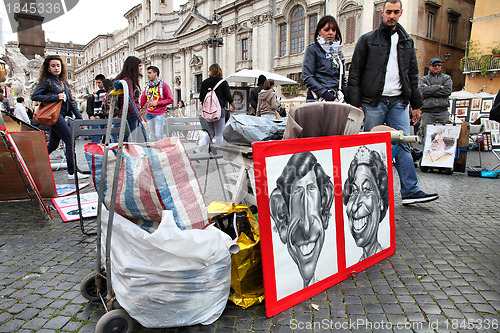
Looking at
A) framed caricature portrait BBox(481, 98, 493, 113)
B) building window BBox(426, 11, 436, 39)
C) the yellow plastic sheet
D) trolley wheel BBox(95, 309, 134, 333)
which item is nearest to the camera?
trolley wheel BBox(95, 309, 134, 333)

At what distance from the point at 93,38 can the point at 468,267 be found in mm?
108981

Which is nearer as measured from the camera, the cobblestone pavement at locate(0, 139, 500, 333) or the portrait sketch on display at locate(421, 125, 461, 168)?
the cobblestone pavement at locate(0, 139, 500, 333)

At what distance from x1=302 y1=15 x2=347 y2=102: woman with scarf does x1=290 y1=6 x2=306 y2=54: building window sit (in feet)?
91.1

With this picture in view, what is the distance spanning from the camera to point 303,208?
209 centimetres

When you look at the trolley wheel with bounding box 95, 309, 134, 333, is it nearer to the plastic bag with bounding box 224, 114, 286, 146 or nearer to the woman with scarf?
the plastic bag with bounding box 224, 114, 286, 146

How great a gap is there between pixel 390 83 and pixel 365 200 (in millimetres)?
2079

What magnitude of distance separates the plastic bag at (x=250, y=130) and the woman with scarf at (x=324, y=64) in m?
1.35

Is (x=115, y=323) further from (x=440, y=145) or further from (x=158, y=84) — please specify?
(x=440, y=145)

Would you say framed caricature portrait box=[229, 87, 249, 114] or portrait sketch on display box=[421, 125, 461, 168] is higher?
framed caricature portrait box=[229, 87, 249, 114]

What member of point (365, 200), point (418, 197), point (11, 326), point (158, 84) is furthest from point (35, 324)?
point (158, 84)

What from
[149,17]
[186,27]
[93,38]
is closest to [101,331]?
[186,27]

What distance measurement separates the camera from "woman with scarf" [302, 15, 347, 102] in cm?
379

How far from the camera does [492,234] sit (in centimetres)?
328

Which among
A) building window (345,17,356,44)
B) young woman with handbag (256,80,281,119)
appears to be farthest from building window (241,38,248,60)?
young woman with handbag (256,80,281,119)
